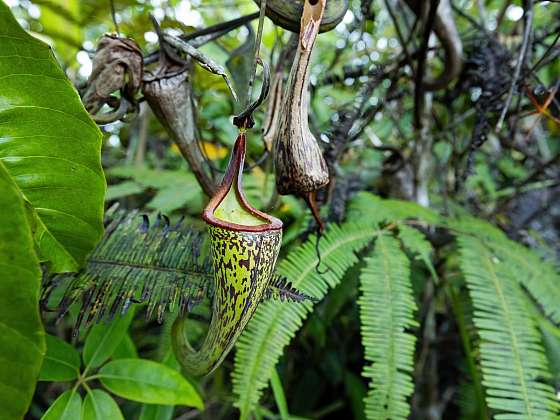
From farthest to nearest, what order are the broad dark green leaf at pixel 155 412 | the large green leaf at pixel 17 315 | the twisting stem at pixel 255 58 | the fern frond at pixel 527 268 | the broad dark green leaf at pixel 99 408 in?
the fern frond at pixel 527 268, the broad dark green leaf at pixel 155 412, the broad dark green leaf at pixel 99 408, the twisting stem at pixel 255 58, the large green leaf at pixel 17 315

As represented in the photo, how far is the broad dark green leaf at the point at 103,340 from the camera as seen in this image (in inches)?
26.0

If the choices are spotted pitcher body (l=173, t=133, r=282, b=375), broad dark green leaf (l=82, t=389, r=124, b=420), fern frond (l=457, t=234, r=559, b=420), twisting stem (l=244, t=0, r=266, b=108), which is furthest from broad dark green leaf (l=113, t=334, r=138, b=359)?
fern frond (l=457, t=234, r=559, b=420)

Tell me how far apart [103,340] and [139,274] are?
0.15 metres

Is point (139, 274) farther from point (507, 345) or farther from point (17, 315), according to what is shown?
point (507, 345)

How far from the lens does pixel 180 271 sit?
2.03 ft

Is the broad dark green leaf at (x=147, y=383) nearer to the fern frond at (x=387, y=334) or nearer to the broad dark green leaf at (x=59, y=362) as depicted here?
the broad dark green leaf at (x=59, y=362)

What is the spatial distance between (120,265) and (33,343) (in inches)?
10.5

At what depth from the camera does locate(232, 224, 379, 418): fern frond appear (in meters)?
0.66

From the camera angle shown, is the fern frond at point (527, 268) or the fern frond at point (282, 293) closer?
the fern frond at point (282, 293)

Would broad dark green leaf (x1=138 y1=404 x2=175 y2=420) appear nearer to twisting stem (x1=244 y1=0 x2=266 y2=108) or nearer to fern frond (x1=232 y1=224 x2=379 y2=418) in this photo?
fern frond (x1=232 y1=224 x2=379 y2=418)

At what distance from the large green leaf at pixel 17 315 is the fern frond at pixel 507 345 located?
629 mm

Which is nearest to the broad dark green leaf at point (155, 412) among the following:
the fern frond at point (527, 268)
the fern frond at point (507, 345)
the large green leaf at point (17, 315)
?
the large green leaf at point (17, 315)

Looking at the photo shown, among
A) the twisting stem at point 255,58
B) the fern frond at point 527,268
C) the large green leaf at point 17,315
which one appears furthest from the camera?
the fern frond at point 527,268

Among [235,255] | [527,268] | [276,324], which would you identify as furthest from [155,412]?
[527,268]
